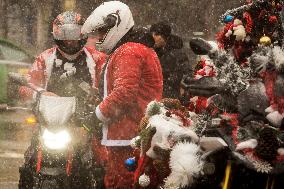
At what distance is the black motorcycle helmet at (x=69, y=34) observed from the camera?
Answer: 18.6 feet

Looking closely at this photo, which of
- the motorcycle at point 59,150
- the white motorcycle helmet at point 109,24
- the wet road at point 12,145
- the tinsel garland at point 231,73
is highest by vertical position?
the white motorcycle helmet at point 109,24

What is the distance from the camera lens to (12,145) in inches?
384

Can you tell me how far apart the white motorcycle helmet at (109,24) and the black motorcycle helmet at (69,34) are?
58cm

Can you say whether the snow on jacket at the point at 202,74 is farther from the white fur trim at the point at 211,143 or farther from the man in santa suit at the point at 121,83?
the man in santa suit at the point at 121,83

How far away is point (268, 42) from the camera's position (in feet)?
10.6

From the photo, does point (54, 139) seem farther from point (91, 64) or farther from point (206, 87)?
point (206, 87)

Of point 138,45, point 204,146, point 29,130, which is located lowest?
point 29,130

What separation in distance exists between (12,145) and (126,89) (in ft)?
18.5

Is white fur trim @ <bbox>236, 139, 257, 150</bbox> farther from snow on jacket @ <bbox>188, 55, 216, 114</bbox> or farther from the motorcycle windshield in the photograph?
the motorcycle windshield

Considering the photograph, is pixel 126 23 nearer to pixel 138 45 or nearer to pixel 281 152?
pixel 138 45

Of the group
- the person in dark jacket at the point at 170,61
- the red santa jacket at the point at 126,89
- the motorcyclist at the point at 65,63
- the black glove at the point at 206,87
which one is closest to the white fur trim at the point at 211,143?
the black glove at the point at 206,87

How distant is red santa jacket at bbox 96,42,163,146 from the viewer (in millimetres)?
4660

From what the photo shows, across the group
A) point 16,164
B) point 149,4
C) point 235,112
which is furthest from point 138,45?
point 149,4

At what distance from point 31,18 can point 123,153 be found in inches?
633
